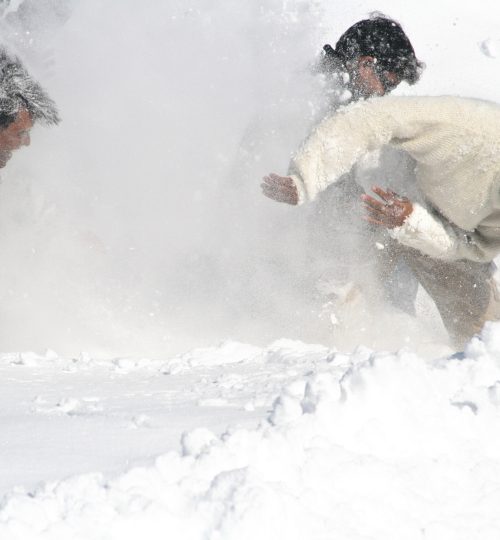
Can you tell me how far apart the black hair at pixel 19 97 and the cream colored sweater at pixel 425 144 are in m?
1.32

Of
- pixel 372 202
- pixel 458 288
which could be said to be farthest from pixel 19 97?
pixel 458 288

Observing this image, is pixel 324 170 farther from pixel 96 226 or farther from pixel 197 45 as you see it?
pixel 197 45

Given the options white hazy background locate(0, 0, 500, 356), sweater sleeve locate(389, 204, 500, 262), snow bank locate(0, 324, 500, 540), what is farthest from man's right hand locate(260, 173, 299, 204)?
snow bank locate(0, 324, 500, 540)

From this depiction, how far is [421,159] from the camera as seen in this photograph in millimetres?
3742

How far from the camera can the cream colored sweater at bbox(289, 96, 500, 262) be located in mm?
3600

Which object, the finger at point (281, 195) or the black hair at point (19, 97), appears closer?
the finger at point (281, 195)

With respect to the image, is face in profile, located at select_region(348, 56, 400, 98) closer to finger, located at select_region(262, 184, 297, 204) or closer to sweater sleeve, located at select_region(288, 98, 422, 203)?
sweater sleeve, located at select_region(288, 98, 422, 203)

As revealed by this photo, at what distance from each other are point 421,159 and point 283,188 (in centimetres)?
55

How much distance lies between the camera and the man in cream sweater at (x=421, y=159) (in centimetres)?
360

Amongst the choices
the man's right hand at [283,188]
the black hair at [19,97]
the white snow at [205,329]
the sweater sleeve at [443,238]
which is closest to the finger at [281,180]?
the man's right hand at [283,188]

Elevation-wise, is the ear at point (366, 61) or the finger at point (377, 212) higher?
the ear at point (366, 61)

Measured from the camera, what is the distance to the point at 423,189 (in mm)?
3891

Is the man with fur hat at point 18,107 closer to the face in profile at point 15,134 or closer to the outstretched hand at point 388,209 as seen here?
the face in profile at point 15,134

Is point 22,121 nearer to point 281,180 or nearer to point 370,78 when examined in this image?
point 281,180
